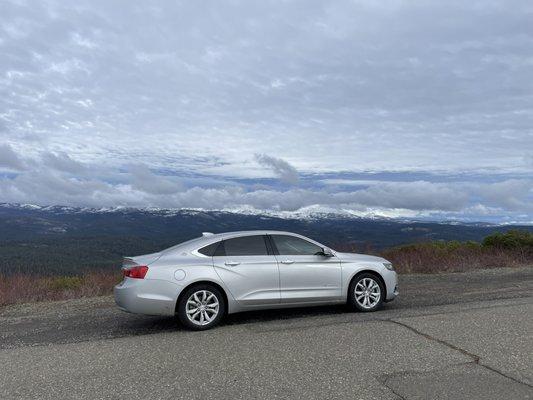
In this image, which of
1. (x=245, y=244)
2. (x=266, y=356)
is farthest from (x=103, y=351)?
(x=245, y=244)

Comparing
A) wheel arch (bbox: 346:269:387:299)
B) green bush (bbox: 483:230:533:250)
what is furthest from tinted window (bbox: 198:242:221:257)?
green bush (bbox: 483:230:533:250)

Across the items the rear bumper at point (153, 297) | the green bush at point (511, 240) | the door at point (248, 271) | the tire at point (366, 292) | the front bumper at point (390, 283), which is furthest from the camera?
the green bush at point (511, 240)

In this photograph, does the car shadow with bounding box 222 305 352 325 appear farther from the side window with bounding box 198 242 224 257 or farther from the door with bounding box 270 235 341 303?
the side window with bounding box 198 242 224 257

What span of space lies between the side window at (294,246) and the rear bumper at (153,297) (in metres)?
1.84

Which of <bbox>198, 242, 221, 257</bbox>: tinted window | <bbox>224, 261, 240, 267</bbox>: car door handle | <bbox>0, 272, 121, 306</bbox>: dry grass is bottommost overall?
<bbox>0, 272, 121, 306</bbox>: dry grass

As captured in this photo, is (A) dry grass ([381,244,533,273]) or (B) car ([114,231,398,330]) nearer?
(B) car ([114,231,398,330])

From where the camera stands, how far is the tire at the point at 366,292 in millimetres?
8484

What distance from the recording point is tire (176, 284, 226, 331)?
7426mm

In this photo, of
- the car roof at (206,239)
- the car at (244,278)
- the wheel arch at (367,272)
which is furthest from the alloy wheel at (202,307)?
the wheel arch at (367,272)

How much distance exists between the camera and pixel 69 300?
38.3 feet

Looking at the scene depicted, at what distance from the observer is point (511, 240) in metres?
22.0

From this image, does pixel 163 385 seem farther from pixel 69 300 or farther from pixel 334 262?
pixel 69 300

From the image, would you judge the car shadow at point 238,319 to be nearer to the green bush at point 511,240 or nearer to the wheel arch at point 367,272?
the wheel arch at point 367,272

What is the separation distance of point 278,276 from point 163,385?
3.30 m
